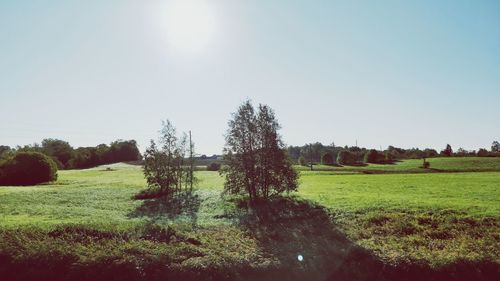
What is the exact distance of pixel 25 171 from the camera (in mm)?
71375

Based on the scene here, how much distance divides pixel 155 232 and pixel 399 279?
646 inches

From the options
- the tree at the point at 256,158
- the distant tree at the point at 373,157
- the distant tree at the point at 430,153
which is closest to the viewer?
the tree at the point at 256,158

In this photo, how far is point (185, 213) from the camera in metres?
39.0

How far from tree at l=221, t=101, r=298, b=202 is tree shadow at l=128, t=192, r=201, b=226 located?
5.02 m

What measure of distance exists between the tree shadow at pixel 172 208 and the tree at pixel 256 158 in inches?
198

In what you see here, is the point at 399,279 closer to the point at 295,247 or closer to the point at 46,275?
the point at 295,247

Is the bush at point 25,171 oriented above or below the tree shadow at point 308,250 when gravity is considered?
above

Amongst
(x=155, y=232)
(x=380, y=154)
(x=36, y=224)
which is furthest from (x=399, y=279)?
(x=380, y=154)

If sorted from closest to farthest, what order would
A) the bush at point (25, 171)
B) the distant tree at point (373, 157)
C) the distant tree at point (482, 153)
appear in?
the bush at point (25, 171) < the distant tree at point (482, 153) < the distant tree at point (373, 157)

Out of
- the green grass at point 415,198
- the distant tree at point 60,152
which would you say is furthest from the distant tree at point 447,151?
the distant tree at point 60,152

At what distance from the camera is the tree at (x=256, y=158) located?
143ft

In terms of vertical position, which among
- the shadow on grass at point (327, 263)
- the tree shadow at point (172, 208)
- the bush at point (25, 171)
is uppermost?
the bush at point (25, 171)

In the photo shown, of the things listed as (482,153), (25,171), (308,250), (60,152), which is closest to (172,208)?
(308,250)

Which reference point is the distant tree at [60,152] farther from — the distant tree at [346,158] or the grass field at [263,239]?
the grass field at [263,239]
